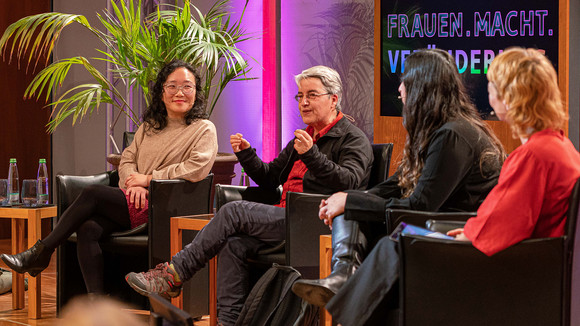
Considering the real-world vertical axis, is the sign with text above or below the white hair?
above

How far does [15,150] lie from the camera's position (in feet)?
20.5

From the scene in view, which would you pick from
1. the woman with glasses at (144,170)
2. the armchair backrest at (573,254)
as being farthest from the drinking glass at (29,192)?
the armchair backrest at (573,254)

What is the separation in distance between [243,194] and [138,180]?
60 cm

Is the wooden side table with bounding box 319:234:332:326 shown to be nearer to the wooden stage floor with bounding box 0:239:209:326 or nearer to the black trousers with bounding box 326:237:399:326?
the black trousers with bounding box 326:237:399:326

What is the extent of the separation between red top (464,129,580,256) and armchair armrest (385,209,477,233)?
1.30 feet

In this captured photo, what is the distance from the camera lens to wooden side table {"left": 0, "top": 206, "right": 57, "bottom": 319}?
12.6 ft

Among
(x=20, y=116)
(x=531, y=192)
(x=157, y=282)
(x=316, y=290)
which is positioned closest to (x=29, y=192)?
(x=157, y=282)

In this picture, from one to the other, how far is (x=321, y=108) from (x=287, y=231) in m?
0.67

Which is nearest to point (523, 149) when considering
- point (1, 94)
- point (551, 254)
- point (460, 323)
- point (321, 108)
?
point (551, 254)

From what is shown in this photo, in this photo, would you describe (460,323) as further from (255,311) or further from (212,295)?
(212,295)

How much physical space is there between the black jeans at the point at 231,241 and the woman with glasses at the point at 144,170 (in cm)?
63

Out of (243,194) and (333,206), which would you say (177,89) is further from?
(333,206)

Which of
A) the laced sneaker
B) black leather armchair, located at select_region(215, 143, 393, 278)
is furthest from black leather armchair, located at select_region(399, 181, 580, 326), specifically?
the laced sneaker

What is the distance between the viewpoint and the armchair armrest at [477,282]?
6.44 ft
